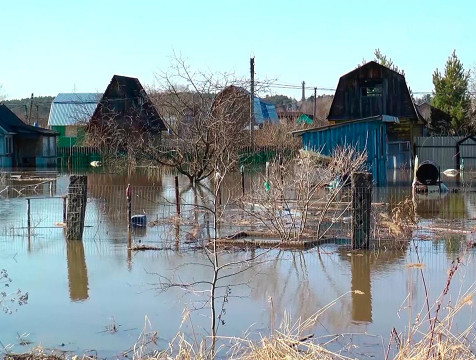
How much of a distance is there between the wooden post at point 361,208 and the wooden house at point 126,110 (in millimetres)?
33220

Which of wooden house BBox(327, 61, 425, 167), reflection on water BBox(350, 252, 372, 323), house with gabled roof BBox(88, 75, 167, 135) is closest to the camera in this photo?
reflection on water BBox(350, 252, 372, 323)

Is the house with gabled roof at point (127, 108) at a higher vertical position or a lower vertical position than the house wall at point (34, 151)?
higher

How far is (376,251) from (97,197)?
14.3 metres

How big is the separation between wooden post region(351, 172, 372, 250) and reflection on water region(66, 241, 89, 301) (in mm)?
5213

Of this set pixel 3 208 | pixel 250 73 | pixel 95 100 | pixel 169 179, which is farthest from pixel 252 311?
pixel 95 100

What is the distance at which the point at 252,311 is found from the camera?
35.0 ft

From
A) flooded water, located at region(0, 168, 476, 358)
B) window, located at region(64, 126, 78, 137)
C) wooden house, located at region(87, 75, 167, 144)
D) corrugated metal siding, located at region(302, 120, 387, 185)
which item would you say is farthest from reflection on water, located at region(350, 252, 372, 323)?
window, located at region(64, 126, 78, 137)

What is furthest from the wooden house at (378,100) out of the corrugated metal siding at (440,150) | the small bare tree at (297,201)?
the small bare tree at (297,201)

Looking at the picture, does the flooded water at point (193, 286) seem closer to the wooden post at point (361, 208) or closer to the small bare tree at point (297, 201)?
→ the wooden post at point (361, 208)

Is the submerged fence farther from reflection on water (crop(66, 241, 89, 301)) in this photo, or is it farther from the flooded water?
reflection on water (crop(66, 241, 89, 301))

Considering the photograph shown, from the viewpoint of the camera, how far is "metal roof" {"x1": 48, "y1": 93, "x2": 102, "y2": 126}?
62.5 m

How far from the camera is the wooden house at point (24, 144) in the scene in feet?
163

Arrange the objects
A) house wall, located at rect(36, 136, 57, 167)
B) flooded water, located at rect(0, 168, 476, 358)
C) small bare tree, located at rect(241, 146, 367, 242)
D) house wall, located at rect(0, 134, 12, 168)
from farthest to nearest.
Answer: house wall, located at rect(36, 136, 57, 167), house wall, located at rect(0, 134, 12, 168), small bare tree, located at rect(241, 146, 367, 242), flooded water, located at rect(0, 168, 476, 358)

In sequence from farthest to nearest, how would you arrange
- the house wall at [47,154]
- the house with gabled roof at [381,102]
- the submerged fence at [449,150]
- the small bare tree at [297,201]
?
1. the house wall at [47,154]
2. the submerged fence at [449,150]
3. the house with gabled roof at [381,102]
4. the small bare tree at [297,201]
